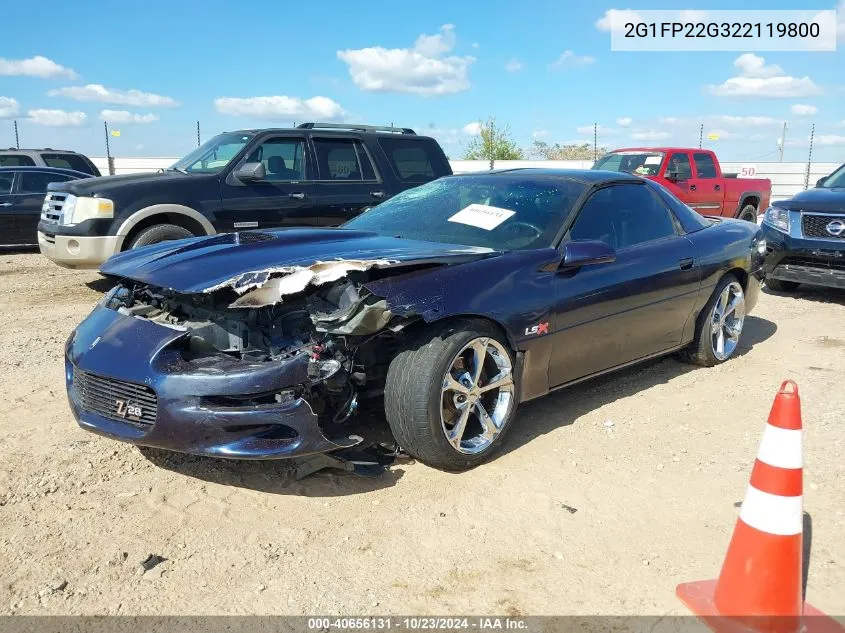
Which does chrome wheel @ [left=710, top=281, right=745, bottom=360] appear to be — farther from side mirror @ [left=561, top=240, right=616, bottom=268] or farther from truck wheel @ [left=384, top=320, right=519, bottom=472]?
truck wheel @ [left=384, top=320, right=519, bottom=472]

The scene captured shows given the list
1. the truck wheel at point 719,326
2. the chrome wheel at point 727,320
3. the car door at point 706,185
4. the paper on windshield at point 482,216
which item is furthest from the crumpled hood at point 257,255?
the car door at point 706,185

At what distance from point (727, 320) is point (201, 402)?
4218 mm

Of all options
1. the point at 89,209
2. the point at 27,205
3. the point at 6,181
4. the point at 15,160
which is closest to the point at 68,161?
the point at 15,160

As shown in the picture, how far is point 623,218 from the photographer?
459 cm

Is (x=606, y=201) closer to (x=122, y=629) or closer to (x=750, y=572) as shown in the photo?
(x=750, y=572)

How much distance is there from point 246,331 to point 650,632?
6.72 feet

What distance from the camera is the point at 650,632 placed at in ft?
7.79

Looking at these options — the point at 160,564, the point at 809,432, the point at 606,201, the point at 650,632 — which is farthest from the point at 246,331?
the point at 809,432

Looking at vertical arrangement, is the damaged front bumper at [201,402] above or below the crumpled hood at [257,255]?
below

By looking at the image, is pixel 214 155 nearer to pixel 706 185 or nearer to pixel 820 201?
pixel 820 201

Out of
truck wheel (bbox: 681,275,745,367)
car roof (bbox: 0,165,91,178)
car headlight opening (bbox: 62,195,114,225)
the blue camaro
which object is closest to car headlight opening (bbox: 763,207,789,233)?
truck wheel (bbox: 681,275,745,367)

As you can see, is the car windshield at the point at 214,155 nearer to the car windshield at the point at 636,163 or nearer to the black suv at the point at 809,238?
the black suv at the point at 809,238

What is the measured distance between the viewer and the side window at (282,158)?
7.95 metres

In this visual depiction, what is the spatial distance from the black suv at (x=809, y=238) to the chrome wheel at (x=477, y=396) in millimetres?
5363
